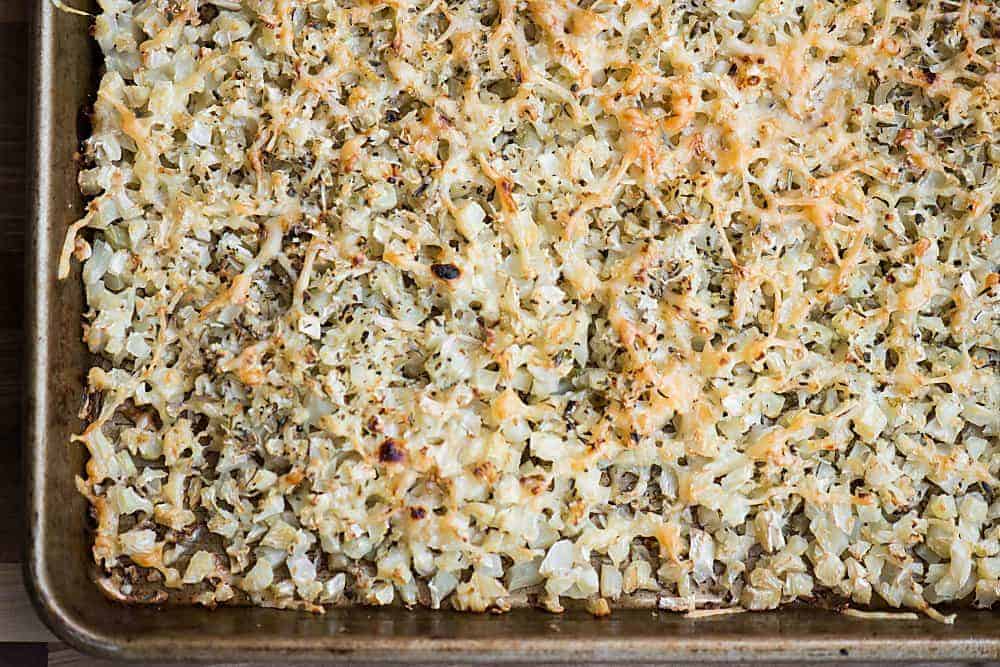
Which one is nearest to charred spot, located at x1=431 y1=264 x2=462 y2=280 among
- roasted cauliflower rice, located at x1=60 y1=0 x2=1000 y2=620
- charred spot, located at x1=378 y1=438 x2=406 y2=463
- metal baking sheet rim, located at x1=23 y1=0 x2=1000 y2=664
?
roasted cauliflower rice, located at x1=60 y1=0 x2=1000 y2=620

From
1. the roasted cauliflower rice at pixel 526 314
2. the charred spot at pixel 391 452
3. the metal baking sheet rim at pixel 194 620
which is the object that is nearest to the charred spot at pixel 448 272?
the roasted cauliflower rice at pixel 526 314

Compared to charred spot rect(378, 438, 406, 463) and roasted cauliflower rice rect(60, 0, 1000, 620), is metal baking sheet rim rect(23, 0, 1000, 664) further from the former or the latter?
charred spot rect(378, 438, 406, 463)

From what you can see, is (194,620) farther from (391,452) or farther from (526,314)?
(526,314)

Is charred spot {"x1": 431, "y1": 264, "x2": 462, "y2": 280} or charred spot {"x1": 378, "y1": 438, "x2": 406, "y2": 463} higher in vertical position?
charred spot {"x1": 431, "y1": 264, "x2": 462, "y2": 280}

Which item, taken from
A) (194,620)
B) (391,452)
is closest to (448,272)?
(391,452)

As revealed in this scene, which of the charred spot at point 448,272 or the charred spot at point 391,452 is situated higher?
the charred spot at point 448,272

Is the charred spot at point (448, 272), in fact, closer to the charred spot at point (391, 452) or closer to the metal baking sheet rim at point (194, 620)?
the charred spot at point (391, 452)
